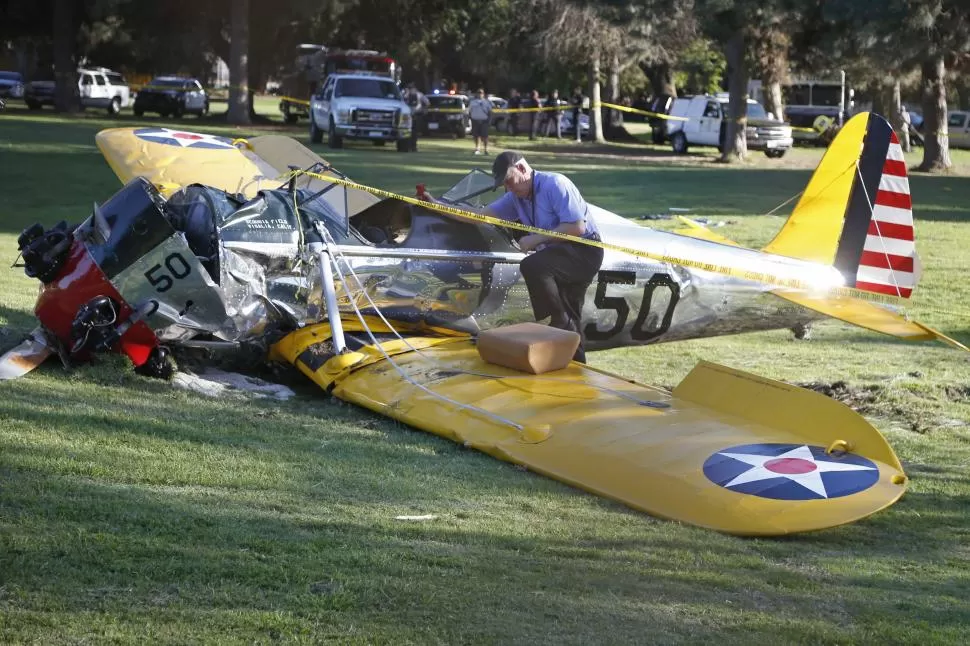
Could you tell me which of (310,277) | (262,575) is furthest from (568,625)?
(310,277)

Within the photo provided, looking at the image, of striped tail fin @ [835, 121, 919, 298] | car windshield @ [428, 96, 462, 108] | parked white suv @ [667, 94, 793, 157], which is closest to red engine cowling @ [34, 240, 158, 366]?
striped tail fin @ [835, 121, 919, 298]

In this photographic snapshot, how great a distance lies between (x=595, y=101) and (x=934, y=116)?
49.8 ft

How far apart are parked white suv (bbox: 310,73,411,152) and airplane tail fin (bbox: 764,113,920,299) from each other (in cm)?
2670

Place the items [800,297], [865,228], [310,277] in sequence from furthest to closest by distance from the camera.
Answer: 1. [865,228]
2. [800,297]
3. [310,277]

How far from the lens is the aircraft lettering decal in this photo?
5449 mm

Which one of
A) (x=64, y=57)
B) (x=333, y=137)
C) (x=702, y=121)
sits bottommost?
(x=333, y=137)

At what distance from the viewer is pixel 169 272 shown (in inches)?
299

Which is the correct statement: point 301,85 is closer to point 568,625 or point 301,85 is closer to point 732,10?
point 732,10

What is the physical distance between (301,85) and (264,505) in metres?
72.7

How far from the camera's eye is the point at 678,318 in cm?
915

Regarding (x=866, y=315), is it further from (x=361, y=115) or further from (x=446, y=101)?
(x=446, y=101)

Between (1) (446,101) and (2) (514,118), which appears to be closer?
(1) (446,101)

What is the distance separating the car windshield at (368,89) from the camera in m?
37.0

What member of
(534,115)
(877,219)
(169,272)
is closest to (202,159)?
(169,272)
